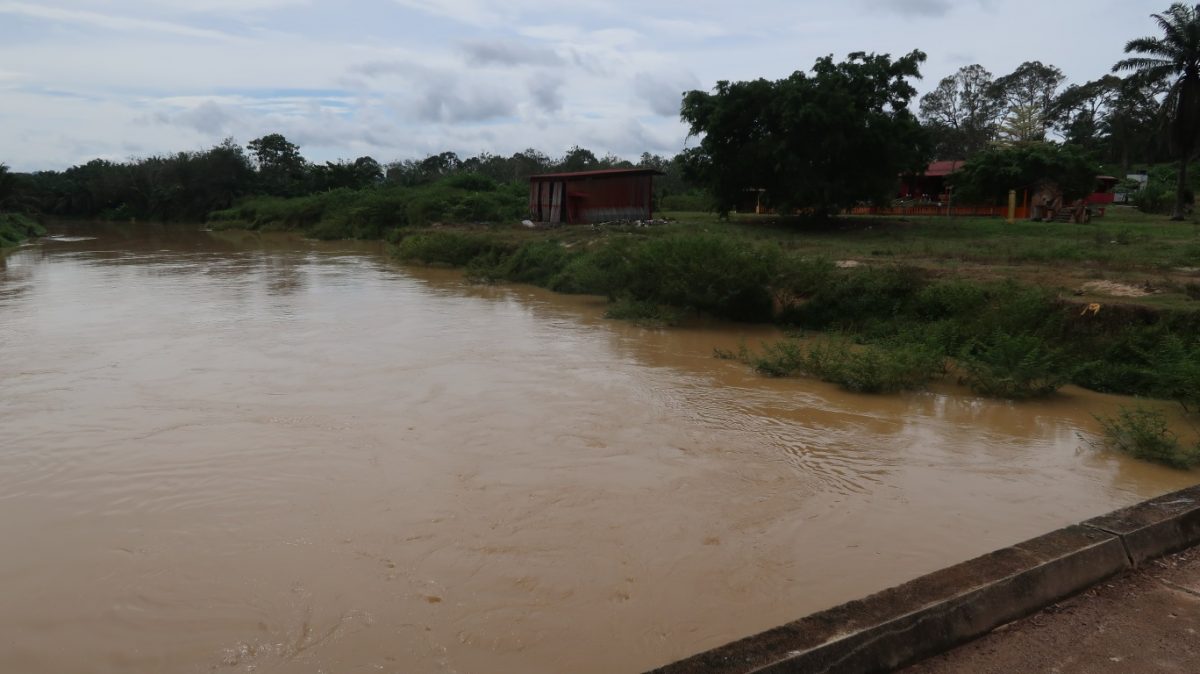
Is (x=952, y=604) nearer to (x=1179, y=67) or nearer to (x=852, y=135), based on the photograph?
(x=852, y=135)

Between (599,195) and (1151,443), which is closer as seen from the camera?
(1151,443)

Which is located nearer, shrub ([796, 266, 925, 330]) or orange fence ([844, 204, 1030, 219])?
shrub ([796, 266, 925, 330])

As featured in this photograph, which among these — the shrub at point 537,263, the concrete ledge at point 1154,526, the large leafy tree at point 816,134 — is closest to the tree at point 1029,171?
the large leafy tree at point 816,134

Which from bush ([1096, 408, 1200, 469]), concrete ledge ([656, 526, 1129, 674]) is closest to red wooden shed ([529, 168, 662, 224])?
bush ([1096, 408, 1200, 469])

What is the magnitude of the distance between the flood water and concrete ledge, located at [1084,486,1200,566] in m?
1.40

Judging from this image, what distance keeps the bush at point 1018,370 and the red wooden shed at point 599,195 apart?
18684 millimetres

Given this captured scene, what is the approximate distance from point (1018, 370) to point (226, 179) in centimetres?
6017

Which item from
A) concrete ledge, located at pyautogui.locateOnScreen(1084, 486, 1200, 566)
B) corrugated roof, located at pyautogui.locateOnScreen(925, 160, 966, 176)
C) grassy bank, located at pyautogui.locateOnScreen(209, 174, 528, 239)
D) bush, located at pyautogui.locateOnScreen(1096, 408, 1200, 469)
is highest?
corrugated roof, located at pyautogui.locateOnScreen(925, 160, 966, 176)

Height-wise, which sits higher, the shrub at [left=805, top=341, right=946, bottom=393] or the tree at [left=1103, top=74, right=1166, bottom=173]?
the tree at [left=1103, top=74, right=1166, bottom=173]

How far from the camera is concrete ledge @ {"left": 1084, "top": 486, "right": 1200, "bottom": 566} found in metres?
3.88

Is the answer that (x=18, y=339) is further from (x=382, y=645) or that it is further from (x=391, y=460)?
(x=382, y=645)

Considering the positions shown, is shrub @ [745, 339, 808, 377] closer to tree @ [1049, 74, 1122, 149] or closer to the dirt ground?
the dirt ground

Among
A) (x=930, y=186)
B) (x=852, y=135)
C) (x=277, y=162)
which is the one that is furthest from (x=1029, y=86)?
(x=277, y=162)

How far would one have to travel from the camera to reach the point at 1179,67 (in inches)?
936
